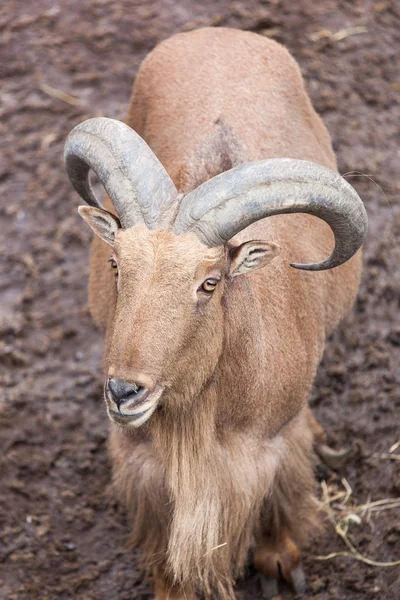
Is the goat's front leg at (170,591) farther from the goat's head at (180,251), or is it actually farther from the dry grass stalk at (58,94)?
the dry grass stalk at (58,94)

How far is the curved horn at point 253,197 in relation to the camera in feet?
14.1

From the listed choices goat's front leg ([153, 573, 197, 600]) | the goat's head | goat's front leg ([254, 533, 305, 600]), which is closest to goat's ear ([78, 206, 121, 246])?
the goat's head

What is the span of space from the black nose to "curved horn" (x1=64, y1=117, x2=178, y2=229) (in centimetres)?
80

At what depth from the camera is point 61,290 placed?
8.30m

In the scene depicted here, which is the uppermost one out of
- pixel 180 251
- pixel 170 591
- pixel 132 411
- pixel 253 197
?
pixel 253 197

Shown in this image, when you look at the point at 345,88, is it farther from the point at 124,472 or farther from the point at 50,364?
the point at 124,472

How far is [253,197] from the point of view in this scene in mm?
4305

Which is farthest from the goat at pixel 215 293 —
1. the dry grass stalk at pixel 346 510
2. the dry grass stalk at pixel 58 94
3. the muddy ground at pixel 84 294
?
the dry grass stalk at pixel 58 94

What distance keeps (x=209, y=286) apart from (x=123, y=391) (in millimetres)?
685

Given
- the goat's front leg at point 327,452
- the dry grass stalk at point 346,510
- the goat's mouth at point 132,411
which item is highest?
the goat's mouth at point 132,411

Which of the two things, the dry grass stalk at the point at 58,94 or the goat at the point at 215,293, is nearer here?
the goat at the point at 215,293

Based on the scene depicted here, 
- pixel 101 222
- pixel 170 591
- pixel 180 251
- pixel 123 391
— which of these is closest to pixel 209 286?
pixel 180 251

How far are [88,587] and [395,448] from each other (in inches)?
101

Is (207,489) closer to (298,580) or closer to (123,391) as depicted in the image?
(123,391)
